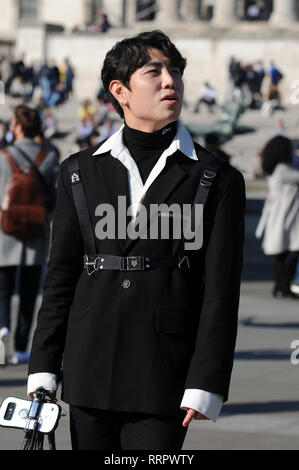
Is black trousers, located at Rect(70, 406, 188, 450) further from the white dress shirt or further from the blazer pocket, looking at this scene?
the blazer pocket

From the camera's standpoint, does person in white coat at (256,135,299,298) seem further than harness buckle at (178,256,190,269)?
Yes

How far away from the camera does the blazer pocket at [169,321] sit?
167 inches

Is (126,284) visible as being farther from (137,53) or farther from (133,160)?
(137,53)

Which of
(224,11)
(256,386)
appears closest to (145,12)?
(224,11)

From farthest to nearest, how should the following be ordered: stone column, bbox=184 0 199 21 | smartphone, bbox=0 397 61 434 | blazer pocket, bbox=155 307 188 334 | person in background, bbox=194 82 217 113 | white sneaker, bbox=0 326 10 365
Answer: stone column, bbox=184 0 199 21
person in background, bbox=194 82 217 113
white sneaker, bbox=0 326 10 365
blazer pocket, bbox=155 307 188 334
smartphone, bbox=0 397 61 434

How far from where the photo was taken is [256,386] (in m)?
8.95

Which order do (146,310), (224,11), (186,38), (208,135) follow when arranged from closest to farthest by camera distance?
(146,310)
(208,135)
(186,38)
(224,11)

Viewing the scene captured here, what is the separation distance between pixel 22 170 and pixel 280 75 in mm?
41246

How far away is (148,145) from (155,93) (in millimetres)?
167

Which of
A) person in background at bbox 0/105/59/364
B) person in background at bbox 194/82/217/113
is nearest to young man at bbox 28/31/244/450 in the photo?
person in background at bbox 0/105/59/364

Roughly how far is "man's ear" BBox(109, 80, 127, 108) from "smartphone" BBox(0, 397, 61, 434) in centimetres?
97

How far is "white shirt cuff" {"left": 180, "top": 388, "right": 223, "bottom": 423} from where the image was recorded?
13.6 feet

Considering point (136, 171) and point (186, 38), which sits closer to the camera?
point (136, 171)

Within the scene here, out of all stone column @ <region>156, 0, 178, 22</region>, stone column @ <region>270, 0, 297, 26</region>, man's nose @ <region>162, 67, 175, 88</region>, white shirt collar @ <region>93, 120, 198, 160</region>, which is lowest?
stone column @ <region>156, 0, 178, 22</region>
